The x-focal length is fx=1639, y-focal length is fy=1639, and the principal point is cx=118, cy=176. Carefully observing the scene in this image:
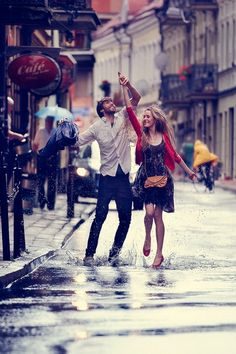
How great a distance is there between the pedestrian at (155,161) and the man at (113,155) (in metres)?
0.17

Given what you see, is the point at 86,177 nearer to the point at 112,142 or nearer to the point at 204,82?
the point at 112,142

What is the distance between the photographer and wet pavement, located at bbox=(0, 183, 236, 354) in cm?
955

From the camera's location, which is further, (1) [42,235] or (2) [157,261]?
(1) [42,235]

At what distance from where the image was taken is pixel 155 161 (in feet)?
54.7

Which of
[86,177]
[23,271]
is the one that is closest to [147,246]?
[23,271]

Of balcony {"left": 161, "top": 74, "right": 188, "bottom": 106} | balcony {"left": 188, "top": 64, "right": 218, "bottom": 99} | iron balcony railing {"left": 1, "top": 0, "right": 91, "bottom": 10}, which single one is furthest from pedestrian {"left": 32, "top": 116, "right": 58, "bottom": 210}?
balcony {"left": 161, "top": 74, "right": 188, "bottom": 106}

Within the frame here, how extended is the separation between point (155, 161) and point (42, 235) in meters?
4.65

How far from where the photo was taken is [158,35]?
91750 millimetres

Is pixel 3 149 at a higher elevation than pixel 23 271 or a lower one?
higher

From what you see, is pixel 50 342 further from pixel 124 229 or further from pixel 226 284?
pixel 124 229

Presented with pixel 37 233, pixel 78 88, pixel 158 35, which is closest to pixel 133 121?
pixel 37 233

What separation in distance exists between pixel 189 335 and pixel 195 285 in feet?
12.6

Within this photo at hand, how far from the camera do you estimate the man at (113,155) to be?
16.9 metres

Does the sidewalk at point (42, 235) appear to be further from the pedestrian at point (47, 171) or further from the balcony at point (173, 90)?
the balcony at point (173, 90)
